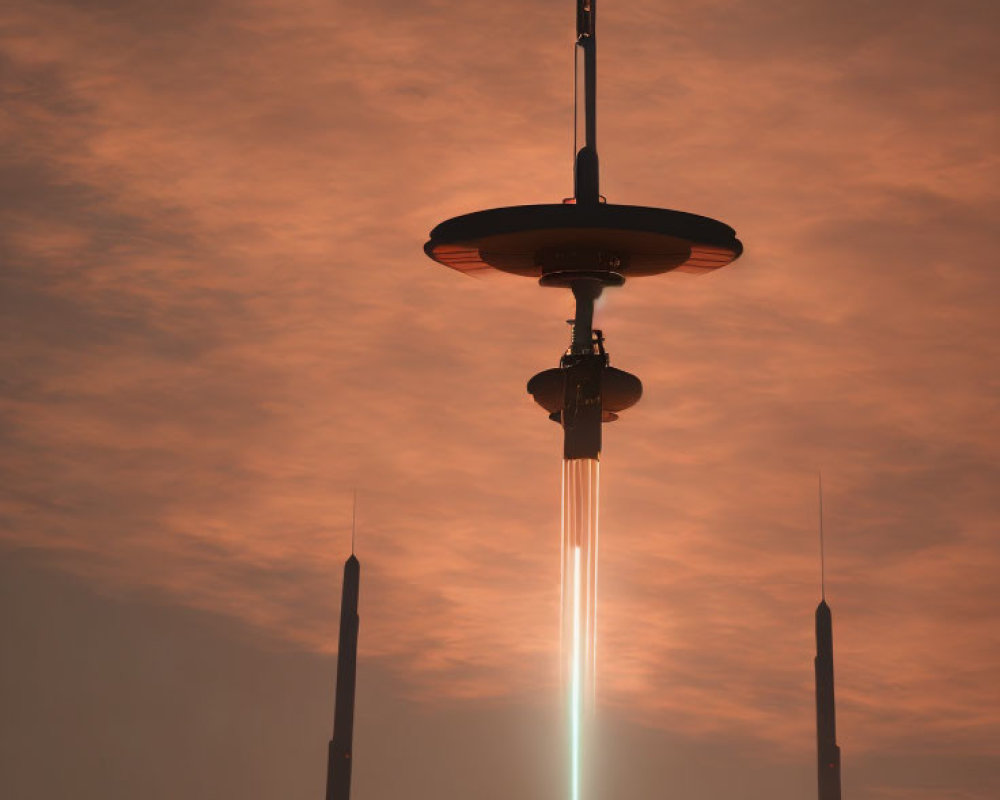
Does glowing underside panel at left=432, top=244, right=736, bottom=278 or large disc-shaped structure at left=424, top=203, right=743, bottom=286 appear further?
glowing underside panel at left=432, top=244, right=736, bottom=278

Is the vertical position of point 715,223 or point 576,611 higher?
point 715,223

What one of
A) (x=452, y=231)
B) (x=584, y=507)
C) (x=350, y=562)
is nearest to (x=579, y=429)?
(x=584, y=507)

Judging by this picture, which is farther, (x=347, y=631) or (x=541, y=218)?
(x=347, y=631)

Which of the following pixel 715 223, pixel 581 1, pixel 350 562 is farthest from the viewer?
pixel 350 562

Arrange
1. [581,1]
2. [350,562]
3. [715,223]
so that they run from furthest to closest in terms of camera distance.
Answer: [350,562] → [581,1] → [715,223]

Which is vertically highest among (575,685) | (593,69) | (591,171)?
(593,69)

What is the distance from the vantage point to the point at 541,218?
2726 inches

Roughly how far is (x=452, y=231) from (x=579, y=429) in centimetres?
697

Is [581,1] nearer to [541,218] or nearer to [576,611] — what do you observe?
[541,218]

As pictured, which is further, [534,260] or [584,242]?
[534,260]

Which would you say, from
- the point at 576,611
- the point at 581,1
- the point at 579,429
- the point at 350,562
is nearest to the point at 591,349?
the point at 579,429

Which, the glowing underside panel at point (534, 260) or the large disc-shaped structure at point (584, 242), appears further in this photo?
the glowing underside panel at point (534, 260)

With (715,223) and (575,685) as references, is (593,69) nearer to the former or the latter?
(715,223)

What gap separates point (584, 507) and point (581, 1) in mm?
16982
